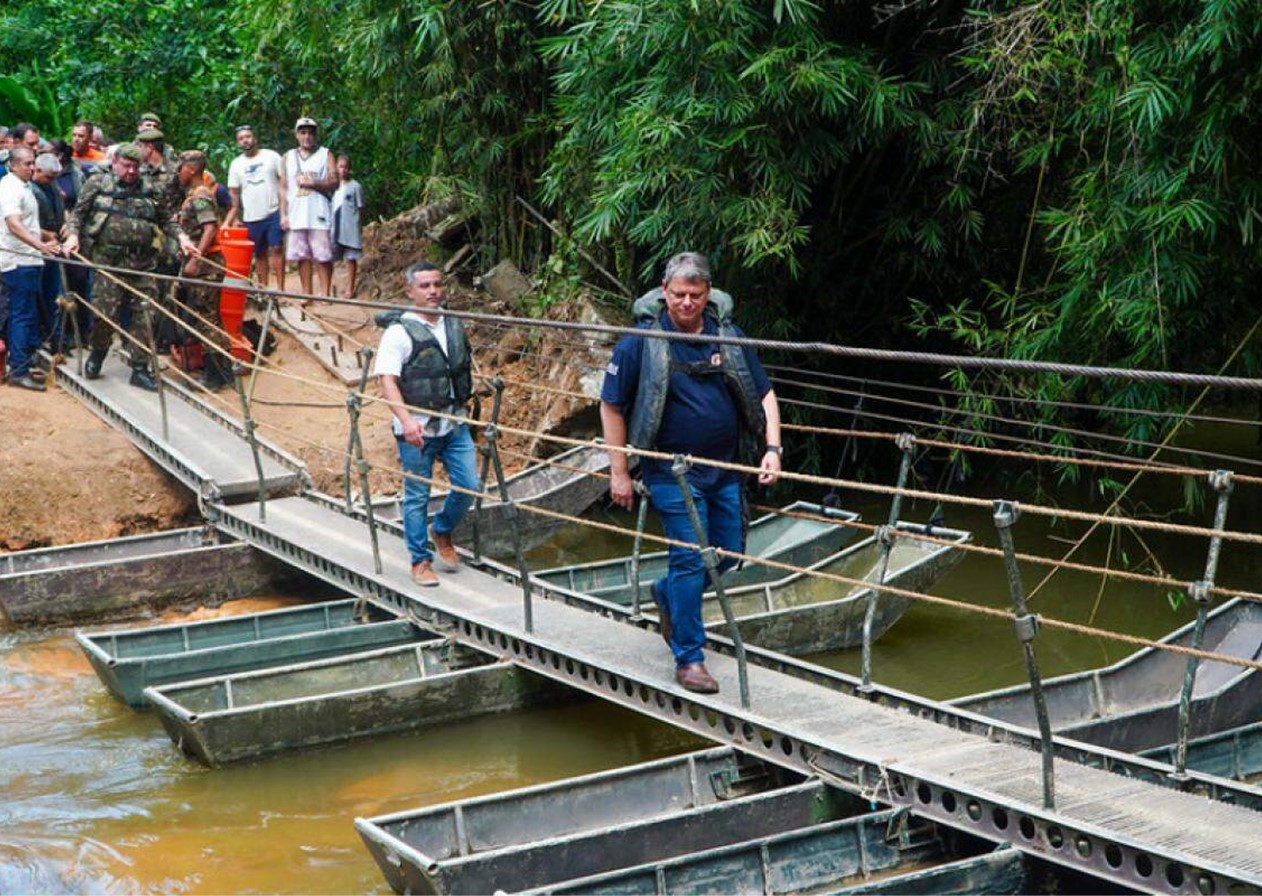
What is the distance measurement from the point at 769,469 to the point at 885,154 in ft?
18.9

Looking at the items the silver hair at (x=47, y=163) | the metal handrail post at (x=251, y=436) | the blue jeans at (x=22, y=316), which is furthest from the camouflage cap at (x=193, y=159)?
the metal handrail post at (x=251, y=436)

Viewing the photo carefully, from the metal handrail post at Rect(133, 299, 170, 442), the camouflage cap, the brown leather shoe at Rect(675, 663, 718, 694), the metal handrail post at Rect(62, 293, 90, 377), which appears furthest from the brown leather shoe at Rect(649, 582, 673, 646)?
the camouflage cap

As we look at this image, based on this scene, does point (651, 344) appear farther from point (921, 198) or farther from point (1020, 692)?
point (921, 198)

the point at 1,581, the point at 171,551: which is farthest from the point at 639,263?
the point at 1,581

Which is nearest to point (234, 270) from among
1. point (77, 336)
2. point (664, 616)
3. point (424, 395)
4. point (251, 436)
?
point (77, 336)

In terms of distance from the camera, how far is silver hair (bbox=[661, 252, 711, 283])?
19.5ft

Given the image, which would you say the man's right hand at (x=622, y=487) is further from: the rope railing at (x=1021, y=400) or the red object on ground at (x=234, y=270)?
the red object on ground at (x=234, y=270)

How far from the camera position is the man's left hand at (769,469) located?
584 centimetres

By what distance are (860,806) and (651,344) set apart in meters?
1.81

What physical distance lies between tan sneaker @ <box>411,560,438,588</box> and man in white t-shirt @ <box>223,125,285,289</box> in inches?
248

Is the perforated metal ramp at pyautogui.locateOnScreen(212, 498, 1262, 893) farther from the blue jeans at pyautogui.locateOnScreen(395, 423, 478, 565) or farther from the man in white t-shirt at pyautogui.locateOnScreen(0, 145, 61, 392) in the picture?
the man in white t-shirt at pyautogui.locateOnScreen(0, 145, 61, 392)

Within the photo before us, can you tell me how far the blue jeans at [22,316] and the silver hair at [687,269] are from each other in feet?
22.0

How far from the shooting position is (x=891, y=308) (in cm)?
1208

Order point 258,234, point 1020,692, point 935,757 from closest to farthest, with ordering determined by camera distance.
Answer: point 935,757, point 1020,692, point 258,234
